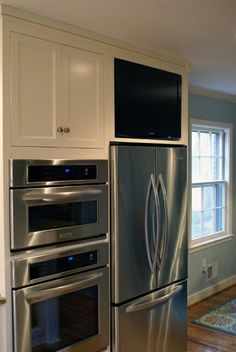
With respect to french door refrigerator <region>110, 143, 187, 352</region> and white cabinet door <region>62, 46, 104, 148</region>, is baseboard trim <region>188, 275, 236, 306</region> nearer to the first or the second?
french door refrigerator <region>110, 143, 187, 352</region>

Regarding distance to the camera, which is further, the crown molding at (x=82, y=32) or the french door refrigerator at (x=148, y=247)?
the french door refrigerator at (x=148, y=247)

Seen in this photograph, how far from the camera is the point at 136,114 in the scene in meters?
2.84

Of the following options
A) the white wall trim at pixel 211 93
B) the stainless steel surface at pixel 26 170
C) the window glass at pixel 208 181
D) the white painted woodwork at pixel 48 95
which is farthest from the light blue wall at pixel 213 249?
the stainless steel surface at pixel 26 170

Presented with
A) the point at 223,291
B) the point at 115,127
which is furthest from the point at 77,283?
the point at 223,291

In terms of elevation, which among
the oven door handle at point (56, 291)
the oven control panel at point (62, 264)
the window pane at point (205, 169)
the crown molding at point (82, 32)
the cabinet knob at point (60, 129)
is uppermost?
the crown molding at point (82, 32)

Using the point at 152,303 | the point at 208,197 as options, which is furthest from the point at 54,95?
the point at 208,197

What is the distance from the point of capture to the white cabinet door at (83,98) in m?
2.39

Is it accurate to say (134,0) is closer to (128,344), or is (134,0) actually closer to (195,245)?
(128,344)

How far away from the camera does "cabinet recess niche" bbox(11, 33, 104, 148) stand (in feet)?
7.07

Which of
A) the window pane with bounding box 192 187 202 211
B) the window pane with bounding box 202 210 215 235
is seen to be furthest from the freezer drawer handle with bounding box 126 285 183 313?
the window pane with bounding box 202 210 215 235

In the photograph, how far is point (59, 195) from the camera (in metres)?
2.30

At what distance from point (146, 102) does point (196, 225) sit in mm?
2217

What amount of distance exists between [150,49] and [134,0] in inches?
34.8

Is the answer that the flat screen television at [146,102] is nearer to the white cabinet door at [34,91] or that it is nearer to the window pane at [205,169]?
the white cabinet door at [34,91]
